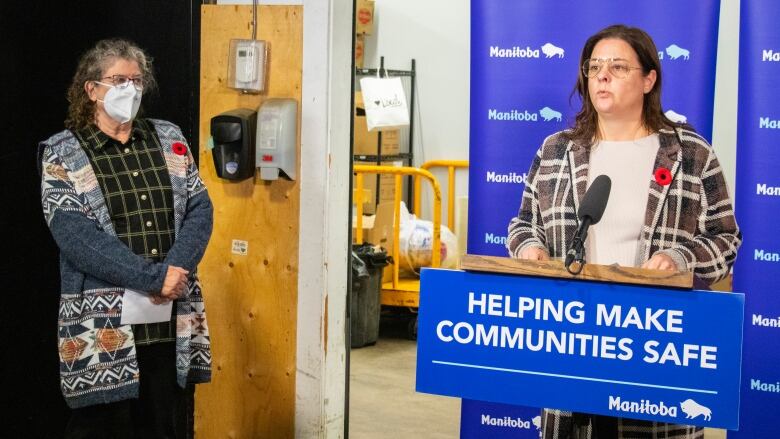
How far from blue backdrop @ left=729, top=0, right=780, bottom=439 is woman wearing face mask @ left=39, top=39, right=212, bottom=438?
213cm

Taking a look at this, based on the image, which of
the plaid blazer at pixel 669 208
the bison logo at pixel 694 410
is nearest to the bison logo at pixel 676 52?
the plaid blazer at pixel 669 208

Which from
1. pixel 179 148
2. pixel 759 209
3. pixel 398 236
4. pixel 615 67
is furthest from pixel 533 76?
pixel 398 236

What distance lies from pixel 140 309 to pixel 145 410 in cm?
35

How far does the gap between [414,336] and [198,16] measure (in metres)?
3.61

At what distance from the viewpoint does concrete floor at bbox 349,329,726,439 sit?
5098 mm

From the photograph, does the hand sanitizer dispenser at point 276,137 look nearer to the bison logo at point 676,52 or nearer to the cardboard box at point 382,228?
the bison logo at point 676,52

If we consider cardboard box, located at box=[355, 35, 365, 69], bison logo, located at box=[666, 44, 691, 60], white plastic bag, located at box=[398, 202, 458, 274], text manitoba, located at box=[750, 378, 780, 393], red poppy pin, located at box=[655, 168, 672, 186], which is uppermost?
cardboard box, located at box=[355, 35, 365, 69]

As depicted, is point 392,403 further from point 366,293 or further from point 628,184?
point 628,184

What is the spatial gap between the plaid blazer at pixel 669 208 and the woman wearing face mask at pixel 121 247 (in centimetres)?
115

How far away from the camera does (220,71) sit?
Result: 414 cm

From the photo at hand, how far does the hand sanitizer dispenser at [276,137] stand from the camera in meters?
3.93

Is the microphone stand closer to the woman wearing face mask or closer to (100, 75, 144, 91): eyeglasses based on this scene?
the woman wearing face mask

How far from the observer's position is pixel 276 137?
12.9ft

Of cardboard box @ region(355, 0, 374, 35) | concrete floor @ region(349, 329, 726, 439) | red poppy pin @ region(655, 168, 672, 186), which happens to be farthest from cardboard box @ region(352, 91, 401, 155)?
red poppy pin @ region(655, 168, 672, 186)
